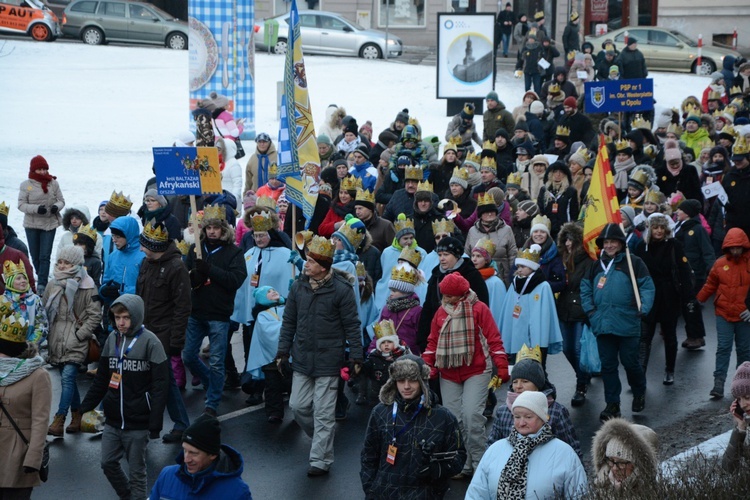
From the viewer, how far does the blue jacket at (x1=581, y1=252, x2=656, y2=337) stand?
1039 cm

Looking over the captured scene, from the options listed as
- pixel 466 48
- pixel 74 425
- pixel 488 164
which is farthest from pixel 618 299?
pixel 466 48

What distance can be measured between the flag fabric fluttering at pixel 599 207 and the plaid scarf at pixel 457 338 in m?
2.39

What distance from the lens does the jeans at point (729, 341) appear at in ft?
36.6

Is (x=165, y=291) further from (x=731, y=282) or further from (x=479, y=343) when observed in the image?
(x=731, y=282)

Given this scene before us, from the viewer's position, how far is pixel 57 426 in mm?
10164

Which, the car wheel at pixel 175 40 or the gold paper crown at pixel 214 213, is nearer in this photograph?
the gold paper crown at pixel 214 213

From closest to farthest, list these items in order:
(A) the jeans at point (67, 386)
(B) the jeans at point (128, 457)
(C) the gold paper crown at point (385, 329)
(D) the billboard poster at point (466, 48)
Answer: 1. (B) the jeans at point (128, 457)
2. (C) the gold paper crown at point (385, 329)
3. (A) the jeans at point (67, 386)
4. (D) the billboard poster at point (466, 48)

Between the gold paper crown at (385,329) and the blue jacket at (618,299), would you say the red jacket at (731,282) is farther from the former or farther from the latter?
the gold paper crown at (385,329)

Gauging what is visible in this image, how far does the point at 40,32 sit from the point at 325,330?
27958mm

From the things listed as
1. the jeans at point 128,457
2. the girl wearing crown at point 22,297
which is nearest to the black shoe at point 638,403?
the jeans at point 128,457

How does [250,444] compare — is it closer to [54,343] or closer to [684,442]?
[54,343]

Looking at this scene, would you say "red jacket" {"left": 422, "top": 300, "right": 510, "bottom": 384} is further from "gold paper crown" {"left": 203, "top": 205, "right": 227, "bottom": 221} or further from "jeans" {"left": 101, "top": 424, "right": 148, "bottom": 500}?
"gold paper crown" {"left": 203, "top": 205, "right": 227, "bottom": 221}

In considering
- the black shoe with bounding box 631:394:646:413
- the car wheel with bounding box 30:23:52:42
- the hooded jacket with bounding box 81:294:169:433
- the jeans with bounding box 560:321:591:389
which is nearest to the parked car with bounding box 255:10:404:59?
the car wheel with bounding box 30:23:52:42

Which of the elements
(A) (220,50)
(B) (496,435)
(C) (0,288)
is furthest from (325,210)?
(A) (220,50)
